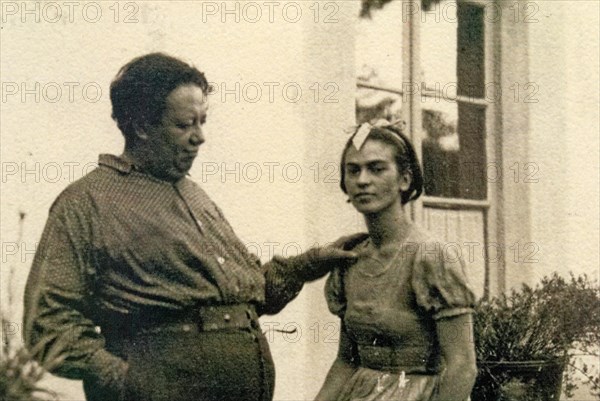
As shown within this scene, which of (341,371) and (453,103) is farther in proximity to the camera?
(453,103)

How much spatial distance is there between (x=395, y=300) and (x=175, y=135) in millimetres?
884

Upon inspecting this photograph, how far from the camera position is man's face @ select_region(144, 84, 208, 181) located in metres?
2.89

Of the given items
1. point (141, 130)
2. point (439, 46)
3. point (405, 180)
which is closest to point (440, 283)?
point (405, 180)

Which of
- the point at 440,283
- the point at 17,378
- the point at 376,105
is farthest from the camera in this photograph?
the point at 376,105

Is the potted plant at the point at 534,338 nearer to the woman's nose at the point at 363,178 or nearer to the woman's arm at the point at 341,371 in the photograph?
Result: the woman's arm at the point at 341,371

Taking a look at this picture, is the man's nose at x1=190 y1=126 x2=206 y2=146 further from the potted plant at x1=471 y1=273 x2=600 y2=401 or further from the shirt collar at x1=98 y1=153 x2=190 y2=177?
the potted plant at x1=471 y1=273 x2=600 y2=401

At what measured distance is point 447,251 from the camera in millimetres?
2865

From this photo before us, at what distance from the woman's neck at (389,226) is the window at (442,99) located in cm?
153

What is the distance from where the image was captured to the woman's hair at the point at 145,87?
114 inches

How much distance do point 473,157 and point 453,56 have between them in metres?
0.59

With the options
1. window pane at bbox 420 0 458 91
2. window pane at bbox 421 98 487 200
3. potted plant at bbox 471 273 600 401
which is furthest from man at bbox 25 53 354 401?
window pane at bbox 420 0 458 91

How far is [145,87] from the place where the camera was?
9.51ft

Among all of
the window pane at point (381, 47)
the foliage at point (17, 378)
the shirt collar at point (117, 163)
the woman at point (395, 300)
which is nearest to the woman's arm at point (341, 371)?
the woman at point (395, 300)

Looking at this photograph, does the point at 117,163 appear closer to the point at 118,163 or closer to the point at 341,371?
the point at 118,163
